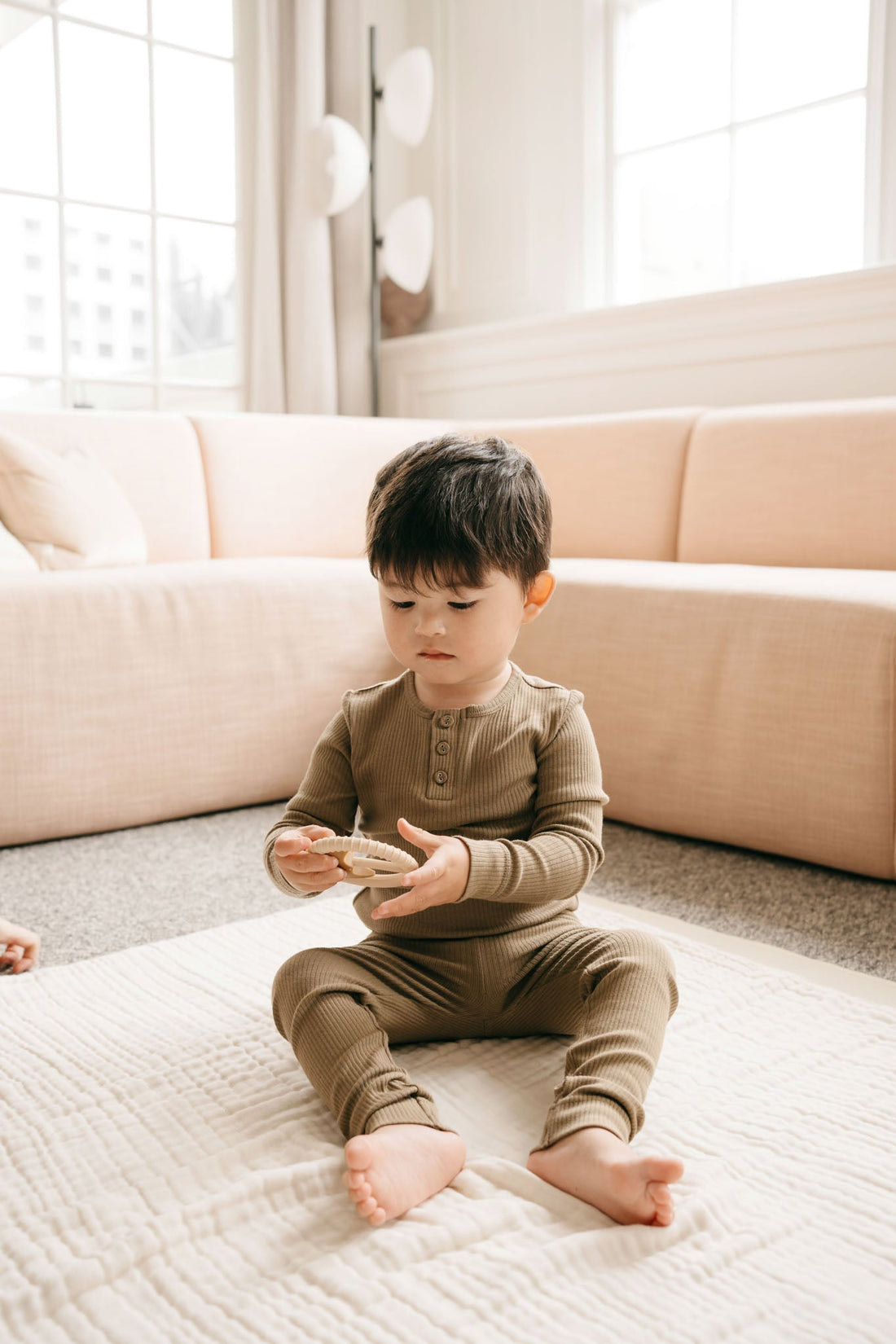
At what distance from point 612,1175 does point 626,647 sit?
1.08 meters

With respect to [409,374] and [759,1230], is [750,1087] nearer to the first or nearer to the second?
[759,1230]

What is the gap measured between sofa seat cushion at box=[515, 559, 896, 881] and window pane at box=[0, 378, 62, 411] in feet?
6.95

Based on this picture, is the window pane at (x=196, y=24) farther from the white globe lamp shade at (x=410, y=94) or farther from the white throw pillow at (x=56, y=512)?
the white throw pillow at (x=56, y=512)

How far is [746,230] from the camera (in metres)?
2.91

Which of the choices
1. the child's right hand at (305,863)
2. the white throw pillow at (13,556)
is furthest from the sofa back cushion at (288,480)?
the child's right hand at (305,863)

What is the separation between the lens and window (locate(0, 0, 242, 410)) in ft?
10.6

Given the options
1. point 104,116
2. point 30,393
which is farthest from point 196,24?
point 30,393

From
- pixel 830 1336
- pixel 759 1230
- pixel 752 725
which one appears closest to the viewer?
pixel 830 1336

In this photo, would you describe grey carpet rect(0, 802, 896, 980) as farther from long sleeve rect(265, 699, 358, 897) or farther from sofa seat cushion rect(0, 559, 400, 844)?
long sleeve rect(265, 699, 358, 897)

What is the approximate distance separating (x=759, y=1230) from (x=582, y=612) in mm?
1171

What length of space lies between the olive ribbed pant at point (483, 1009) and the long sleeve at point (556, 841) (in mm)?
60

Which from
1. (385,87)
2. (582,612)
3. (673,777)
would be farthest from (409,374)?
(673,777)

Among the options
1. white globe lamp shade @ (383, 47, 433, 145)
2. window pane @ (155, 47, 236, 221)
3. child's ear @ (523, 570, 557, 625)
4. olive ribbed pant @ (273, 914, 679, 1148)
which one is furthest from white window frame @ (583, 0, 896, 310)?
olive ribbed pant @ (273, 914, 679, 1148)

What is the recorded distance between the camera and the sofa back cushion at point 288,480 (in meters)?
2.44
